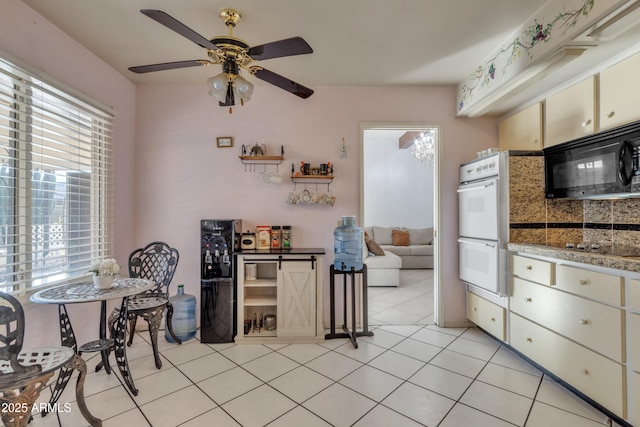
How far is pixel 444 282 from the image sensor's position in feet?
10.4

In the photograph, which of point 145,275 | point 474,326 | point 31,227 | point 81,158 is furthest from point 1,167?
point 474,326

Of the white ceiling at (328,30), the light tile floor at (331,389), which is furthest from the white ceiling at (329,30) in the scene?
the light tile floor at (331,389)

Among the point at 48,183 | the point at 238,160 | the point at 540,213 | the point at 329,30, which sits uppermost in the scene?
the point at 329,30

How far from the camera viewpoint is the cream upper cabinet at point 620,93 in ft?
5.88

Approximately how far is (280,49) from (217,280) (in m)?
2.07

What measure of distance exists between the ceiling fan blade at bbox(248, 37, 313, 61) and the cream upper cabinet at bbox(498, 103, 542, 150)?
2.21m

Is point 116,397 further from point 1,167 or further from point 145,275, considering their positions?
point 1,167

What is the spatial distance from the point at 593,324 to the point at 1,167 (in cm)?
383

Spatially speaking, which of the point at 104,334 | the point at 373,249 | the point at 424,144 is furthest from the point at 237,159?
the point at 424,144

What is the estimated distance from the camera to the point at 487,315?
2771 mm

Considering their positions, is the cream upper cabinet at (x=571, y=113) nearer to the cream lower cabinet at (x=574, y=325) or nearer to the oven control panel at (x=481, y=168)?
the oven control panel at (x=481, y=168)

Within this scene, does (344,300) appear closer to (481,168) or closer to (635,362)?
(481,168)

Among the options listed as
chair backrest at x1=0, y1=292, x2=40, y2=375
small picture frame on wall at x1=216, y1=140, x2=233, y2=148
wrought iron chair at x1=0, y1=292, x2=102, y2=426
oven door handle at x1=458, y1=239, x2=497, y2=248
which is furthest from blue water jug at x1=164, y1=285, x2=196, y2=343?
oven door handle at x1=458, y1=239, x2=497, y2=248

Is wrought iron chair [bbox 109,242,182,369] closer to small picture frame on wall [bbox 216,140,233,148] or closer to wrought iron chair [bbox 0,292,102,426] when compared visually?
wrought iron chair [bbox 0,292,102,426]
